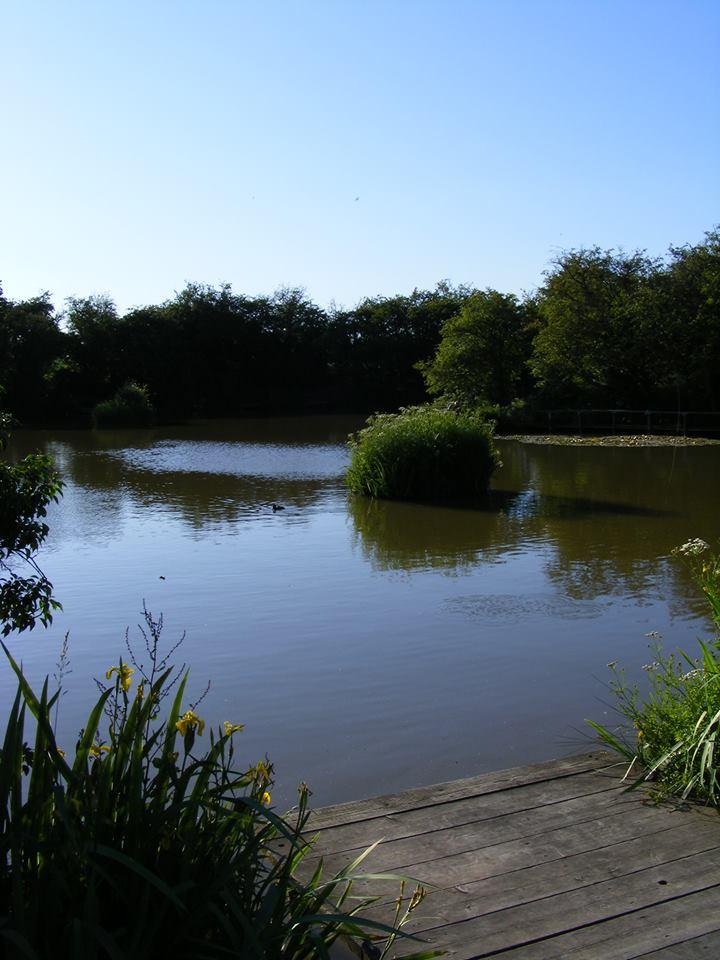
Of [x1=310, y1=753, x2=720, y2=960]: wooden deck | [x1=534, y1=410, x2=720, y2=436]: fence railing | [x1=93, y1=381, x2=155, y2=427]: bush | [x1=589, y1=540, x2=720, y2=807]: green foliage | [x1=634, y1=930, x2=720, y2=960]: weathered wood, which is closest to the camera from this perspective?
[x1=634, y1=930, x2=720, y2=960]: weathered wood

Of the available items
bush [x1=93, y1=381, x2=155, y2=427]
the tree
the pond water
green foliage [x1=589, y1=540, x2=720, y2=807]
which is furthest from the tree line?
green foliage [x1=589, y1=540, x2=720, y2=807]

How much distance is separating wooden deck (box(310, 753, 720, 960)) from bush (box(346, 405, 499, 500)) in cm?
1493

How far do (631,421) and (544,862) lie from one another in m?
34.7

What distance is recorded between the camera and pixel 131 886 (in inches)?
88.8

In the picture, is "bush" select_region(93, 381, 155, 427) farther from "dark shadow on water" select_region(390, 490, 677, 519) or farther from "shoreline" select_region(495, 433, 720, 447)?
"dark shadow on water" select_region(390, 490, 677, 519)

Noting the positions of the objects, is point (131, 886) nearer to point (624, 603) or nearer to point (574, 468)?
point (624, 603)

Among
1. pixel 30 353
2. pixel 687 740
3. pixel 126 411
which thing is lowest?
pixel 687 740

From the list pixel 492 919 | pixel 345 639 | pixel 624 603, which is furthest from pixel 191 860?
pixel 624 603

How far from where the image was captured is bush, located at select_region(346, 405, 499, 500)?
19453 mm

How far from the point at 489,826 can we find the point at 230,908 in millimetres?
1832

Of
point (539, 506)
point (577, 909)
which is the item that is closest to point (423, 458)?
point (539, 506)

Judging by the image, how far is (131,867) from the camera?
2047 mm

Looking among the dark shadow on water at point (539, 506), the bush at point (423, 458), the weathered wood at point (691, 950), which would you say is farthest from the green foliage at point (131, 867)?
the bush at point (423, 458)

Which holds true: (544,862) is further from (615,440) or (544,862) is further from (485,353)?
(485,353)
